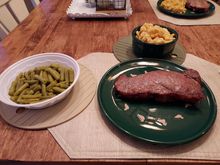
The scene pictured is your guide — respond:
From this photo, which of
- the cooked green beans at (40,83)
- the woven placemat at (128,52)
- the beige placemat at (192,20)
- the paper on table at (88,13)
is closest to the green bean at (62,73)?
the cooked green beans at (40,83)

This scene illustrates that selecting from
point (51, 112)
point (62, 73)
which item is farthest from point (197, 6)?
point (51, 112)

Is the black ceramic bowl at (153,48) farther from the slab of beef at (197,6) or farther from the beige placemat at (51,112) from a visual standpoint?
the slab of beef at (197,6)

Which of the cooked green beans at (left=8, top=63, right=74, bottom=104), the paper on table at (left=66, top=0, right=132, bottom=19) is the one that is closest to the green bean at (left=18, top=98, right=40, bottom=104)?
the cooked green beans at (left=8, top=63, right=74, bottom=104)

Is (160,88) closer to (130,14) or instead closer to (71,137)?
(71,137)

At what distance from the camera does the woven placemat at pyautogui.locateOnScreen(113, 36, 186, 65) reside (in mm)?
838

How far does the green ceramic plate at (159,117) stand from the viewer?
1.73ft

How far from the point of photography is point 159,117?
576 mm

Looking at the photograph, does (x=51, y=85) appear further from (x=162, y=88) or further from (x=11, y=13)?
(x=11, y=13)

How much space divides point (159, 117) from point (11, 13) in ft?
4.07

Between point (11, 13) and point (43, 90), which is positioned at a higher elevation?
point (43, 90)

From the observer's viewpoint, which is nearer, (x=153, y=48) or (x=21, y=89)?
(x=21, y=89)

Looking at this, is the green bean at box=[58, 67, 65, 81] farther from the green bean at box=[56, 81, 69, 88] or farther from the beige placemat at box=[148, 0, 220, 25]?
the beige placemat at box=[148, 0, 220, 25]

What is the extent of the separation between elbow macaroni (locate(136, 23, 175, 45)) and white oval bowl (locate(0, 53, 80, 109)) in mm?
300

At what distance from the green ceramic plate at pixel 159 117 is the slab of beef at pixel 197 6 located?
2.21 feet
